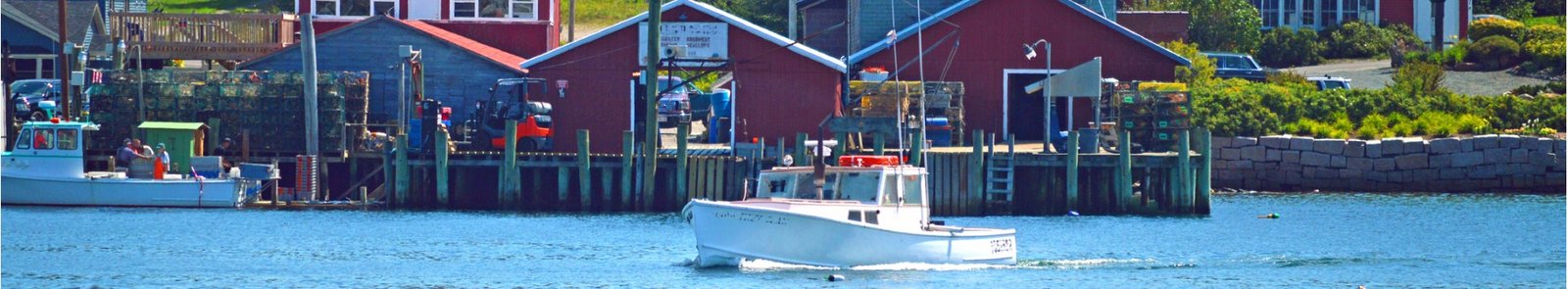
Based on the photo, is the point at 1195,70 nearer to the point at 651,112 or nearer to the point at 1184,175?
the point at 1184,175

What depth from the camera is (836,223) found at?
3006 centimetres

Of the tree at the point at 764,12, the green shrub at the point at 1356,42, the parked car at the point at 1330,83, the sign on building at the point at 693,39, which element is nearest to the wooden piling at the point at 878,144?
the sign on building at the point at 693,39

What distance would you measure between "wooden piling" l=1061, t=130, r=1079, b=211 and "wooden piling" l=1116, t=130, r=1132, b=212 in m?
0.81

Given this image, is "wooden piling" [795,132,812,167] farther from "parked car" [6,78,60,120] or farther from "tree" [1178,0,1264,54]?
"tree" [1178,0,1264,54]

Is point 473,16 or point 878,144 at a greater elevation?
point 473,16

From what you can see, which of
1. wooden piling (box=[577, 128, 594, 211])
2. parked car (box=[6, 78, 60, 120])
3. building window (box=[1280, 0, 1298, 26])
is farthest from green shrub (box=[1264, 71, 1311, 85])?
parked car (box=[6, 78, 60, 120])

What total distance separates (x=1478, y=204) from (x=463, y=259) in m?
22.5

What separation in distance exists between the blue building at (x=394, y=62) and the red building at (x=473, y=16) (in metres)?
3.80

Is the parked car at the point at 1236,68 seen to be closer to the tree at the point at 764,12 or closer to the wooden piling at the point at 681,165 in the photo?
the tree at the point at 764,12

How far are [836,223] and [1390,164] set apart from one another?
77.1 feet

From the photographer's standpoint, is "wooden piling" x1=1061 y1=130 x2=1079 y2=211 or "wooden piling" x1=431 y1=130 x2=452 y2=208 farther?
"wooden piling" x1=431 y1=130 x2=452 y2=208

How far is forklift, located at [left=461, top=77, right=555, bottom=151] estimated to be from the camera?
4381 centimetres

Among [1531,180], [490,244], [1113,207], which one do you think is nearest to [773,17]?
[1531,180]

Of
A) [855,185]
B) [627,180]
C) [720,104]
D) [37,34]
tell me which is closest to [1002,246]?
[855,185]
